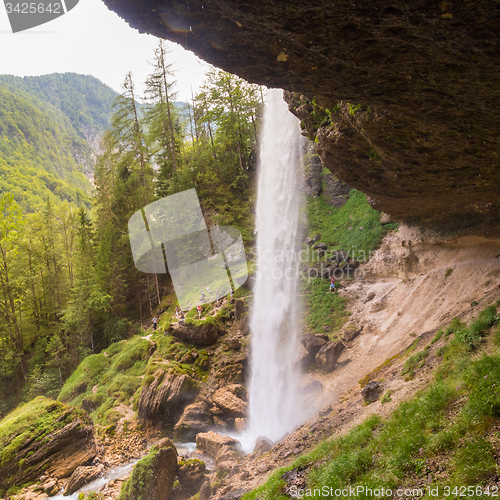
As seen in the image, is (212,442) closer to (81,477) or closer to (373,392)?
(81,477)

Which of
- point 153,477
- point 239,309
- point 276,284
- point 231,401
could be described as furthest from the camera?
point 276,284

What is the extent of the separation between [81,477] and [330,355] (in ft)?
32.3

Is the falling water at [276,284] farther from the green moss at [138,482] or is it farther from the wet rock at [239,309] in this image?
the green moss at [138,482]

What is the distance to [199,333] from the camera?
15.5m

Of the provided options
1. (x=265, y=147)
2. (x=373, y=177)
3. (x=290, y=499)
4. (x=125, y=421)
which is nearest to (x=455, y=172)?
(x=373, y=177)

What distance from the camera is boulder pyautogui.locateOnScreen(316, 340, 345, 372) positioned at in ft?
42.4

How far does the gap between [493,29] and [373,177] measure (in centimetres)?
635

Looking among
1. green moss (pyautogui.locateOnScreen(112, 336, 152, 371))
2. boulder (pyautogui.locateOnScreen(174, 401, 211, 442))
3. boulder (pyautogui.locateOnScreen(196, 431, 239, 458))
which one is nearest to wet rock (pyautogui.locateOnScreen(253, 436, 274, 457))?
boulder (pyautogui.locateOnScreen(196, 431, 239, 458))

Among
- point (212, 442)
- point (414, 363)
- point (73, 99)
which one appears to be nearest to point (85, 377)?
point (212, 442)

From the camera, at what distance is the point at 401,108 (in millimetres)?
4367

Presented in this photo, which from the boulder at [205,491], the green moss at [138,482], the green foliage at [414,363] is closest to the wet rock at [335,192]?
the green foliage at [414,363]

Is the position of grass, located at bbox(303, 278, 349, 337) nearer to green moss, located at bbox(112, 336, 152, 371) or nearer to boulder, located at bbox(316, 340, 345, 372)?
boulder, located at bbox(316, 340, 345, 372)

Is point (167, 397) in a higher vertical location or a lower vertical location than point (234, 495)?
lower

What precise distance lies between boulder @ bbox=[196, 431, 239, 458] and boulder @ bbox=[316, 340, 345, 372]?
15.2 feet
